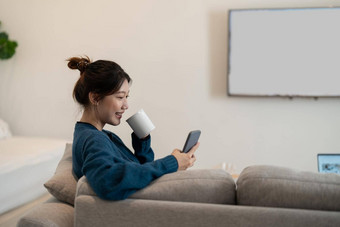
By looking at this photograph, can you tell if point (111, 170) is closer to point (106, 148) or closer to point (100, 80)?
point (106, 148)

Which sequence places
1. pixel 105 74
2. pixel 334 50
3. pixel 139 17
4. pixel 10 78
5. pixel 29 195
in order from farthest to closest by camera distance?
pixel 10 78
pixel 139 17
pixel 334 50
pixel 29 195
pixel 105 74

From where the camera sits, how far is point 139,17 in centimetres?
346

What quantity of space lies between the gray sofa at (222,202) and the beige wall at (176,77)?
228cm

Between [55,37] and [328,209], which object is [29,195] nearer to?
[55,37]

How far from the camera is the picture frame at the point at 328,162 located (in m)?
2.39

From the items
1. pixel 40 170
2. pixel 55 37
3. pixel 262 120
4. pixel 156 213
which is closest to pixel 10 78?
pixel 55 37

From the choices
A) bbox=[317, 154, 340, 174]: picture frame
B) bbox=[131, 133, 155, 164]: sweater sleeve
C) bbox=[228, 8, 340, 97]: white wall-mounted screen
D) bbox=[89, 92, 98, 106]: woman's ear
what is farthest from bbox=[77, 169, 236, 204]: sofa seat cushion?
bbox=[228, 8, 340, 97]: white wall-mounted screen

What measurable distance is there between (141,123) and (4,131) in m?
2.24

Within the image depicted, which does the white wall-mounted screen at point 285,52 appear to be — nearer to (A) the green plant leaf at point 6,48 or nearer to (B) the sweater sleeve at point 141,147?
Result: (B) the sweater sleeve at point 141,147

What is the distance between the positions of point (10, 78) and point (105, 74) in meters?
2.57

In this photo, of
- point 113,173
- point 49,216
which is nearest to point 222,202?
point 113,173

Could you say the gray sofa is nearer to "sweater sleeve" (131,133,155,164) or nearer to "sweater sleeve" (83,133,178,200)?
"sweater sleeve" (83,133,178,200)

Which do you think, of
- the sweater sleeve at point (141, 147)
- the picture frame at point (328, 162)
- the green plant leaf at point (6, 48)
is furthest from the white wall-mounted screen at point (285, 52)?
the green plant leaf at point (6, 48)

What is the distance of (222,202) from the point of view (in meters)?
1.10
